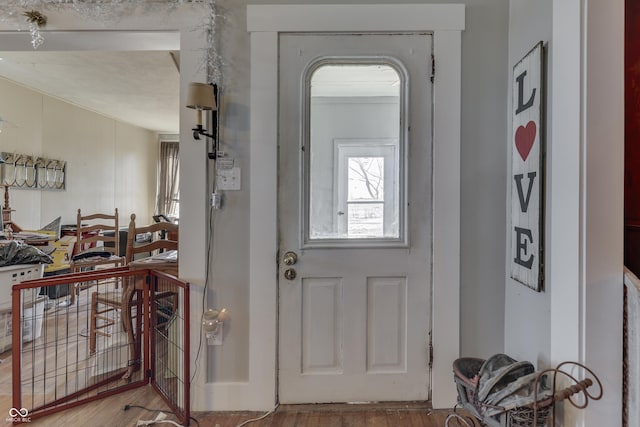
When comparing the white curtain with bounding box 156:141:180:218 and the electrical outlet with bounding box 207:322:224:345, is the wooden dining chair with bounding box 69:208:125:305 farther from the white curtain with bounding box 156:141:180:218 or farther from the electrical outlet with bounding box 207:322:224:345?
the white curtain with bounding box 156:141:180:218

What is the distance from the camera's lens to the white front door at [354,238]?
181 cm

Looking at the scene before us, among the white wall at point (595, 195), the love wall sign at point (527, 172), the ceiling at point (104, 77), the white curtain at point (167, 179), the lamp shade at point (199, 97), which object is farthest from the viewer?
the white curtain at point (167, 179)

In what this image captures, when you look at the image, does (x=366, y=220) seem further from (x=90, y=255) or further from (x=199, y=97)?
(x=90, y=255)

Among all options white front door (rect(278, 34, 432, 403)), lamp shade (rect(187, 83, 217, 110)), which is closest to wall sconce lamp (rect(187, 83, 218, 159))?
lamp shade (rect(187, 83, 217, 110))

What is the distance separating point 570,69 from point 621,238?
2.27ft

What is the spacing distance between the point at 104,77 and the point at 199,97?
305cm

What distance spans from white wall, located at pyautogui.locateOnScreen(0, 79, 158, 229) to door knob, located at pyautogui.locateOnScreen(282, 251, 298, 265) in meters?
4.14

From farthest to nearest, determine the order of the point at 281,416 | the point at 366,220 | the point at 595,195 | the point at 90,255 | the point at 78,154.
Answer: the point at 78,154 → the point at 90,255 → the point at 366,220 → the point at 281,416 → the point at 595,195

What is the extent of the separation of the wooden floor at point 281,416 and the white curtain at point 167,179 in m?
5.48

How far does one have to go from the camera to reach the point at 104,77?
12.2 ft

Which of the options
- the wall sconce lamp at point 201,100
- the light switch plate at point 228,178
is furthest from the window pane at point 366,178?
the wall sconce lamp at point 201,100

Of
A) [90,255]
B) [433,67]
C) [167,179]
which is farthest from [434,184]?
[167,179]

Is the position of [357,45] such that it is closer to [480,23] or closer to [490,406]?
[480,23]

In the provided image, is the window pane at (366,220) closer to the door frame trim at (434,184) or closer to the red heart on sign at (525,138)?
the door frame trim at (434,184)
